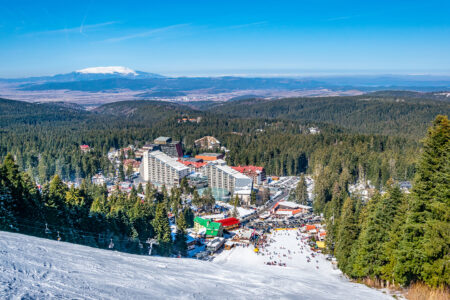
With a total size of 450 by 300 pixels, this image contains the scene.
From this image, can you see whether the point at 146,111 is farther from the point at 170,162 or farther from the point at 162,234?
the point at 162,234

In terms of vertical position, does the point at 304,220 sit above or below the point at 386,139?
below

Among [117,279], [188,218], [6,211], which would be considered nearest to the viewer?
[117,279]

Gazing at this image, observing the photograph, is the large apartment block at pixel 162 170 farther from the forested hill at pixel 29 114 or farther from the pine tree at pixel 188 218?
the forested hill at pixel 29 114

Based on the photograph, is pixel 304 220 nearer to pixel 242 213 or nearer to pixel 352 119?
pixel 242 213

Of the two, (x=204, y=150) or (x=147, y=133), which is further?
(x=147, y=133)

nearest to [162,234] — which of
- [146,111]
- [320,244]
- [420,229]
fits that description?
[320,244]

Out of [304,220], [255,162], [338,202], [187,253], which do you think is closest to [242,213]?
[304,220]

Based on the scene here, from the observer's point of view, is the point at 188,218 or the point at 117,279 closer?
the point at 117,279
